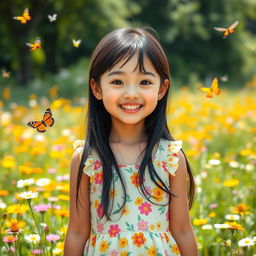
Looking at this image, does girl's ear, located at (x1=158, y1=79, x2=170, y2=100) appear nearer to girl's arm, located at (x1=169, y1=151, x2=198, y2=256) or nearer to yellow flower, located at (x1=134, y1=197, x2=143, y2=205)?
girl's arm, located at (x1=169, y1=151, x2=198, y2=256)

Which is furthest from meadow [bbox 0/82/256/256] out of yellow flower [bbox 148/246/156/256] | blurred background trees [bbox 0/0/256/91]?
blurred background trees [bbox 0/0/256/91]

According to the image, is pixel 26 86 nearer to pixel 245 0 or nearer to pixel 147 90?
pixel 245 0

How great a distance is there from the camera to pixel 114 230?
66.4 inches

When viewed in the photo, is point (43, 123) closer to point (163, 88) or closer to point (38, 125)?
point (38, 125)

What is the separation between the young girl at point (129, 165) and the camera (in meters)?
1.67

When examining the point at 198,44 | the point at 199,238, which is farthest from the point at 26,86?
the point at 199,238

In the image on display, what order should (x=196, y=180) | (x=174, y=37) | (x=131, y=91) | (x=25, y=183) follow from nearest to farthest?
1. (x=131, y=91)
2. (x=25, y=183)
3. (x=196, y=180)
4. (x=174, y=37)

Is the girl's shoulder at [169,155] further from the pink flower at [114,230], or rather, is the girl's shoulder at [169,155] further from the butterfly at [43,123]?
the butterfly at [43,123]

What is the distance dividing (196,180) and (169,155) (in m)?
0.99

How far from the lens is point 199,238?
226 cm

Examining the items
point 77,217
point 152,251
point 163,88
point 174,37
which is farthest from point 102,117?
point 174,37

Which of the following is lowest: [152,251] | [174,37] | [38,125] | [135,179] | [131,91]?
[152,251]

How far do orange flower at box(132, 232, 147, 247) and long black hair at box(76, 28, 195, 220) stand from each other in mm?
100

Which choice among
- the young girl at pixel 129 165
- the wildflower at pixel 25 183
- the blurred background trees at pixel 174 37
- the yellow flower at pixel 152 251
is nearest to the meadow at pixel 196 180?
the wildflower at pixel 25 183
